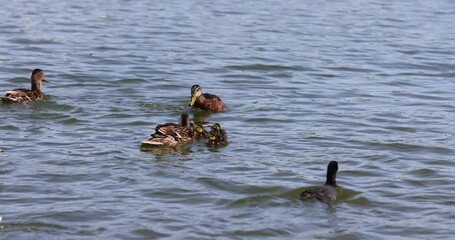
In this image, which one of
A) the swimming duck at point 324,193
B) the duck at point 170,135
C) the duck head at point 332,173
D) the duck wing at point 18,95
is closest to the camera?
the swimming duck at point 324,193

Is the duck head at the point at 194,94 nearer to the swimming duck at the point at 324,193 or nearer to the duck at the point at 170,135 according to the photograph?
the duck at the point at 170,135

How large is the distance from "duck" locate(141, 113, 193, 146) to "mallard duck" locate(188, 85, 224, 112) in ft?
7.14

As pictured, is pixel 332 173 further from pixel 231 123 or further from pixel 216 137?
pixel 231 123

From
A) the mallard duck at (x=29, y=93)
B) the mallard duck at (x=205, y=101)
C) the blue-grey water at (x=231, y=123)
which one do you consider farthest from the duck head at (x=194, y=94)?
the mallard duck at (x=29, y=93)

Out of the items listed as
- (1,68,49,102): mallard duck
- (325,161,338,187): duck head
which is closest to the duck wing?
(1,68,49,102): mallard duck

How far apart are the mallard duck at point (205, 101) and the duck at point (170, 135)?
2.18 metres

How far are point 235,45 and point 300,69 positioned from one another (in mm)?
3295

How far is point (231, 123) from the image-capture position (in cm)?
1741

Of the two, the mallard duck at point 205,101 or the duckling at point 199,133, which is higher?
the mallard duck at point 205,101

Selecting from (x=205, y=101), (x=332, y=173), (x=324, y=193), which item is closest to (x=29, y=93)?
(x=205, y=101)

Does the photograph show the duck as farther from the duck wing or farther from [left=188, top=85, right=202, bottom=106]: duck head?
the duck wing

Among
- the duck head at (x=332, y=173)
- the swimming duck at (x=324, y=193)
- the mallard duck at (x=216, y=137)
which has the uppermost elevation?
the mallard duck at (x=216, y=137)

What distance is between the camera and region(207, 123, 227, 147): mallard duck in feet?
51.0

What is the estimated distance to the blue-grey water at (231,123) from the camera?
1210 cm
